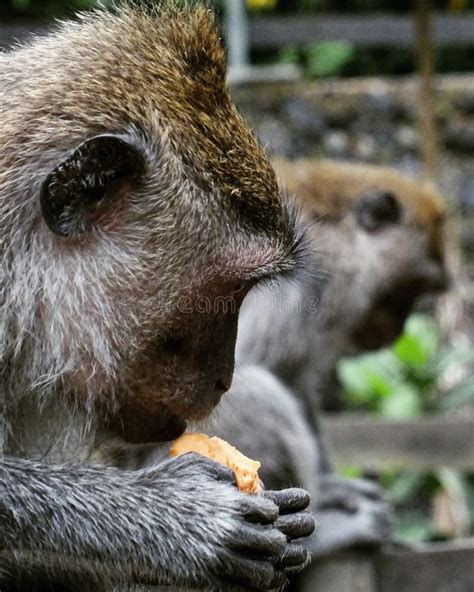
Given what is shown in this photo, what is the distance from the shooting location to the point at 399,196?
876 cm

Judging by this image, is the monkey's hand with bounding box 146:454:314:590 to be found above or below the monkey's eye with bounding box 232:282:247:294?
below

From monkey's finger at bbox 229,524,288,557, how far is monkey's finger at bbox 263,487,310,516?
119mm

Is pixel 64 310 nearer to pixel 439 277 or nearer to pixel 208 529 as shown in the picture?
pixel 208 529

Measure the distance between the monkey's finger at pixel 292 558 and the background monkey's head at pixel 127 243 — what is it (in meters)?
0.51

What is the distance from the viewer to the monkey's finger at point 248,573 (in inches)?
132

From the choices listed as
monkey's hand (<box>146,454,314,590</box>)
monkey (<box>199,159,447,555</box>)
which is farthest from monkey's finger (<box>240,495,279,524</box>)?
monkey (<box>199,159,447,555</box>)

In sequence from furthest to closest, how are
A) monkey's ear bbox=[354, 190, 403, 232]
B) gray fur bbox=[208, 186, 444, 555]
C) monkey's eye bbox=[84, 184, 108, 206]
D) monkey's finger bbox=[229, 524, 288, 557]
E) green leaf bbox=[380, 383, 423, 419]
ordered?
green leaf bbox=[380, 383, 423, 419] → monkey's ear bbox=[354, 190, 403, 232] → gray fur bbox=[208, 186, 444, 555] → monkey's eye bbox=[84, 184, 108, 206] → monkey's finger bbox=[229, 524, 288, 557]

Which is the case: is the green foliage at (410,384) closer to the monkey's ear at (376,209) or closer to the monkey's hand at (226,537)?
the monkey's ear at (376,209)

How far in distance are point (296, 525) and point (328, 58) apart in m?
15.1

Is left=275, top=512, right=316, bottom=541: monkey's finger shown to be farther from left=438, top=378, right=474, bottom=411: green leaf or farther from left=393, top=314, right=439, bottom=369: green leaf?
left=438, top=378, right=474, bottom=411: green leaf

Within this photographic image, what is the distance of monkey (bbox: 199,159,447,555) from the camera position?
7.07m

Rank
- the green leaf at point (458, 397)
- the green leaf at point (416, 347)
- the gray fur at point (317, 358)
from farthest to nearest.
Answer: the green leaf at point (458, 397)
the green leaf at point (416, 347)
the gray fur at point (317, 358)

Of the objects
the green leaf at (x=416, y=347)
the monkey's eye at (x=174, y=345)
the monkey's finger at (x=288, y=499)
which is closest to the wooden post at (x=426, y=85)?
the green leaf at (x=416, y=347)

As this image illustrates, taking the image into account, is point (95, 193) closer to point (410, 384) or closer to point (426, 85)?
point (410, 384)
